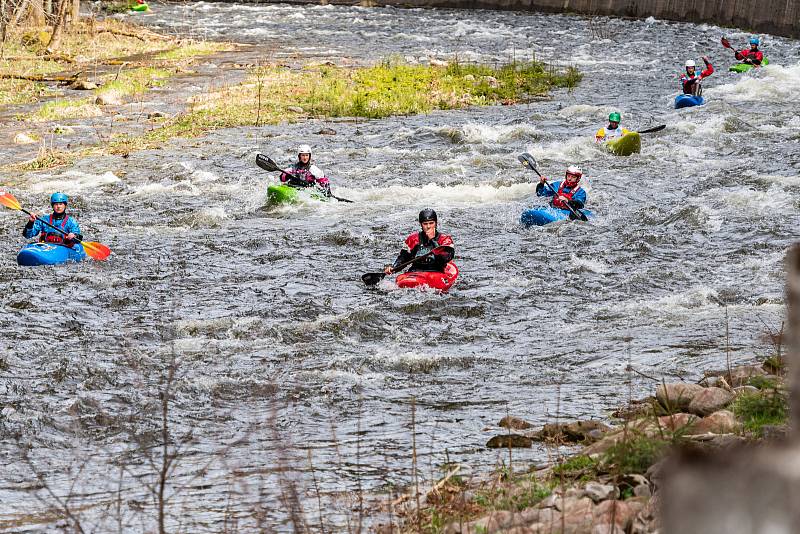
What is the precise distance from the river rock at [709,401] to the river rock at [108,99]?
18342 millimetres

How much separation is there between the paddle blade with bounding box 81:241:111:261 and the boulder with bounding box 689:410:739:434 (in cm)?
853

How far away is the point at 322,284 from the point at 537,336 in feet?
9.86

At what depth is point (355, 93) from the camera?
2236 centimetres

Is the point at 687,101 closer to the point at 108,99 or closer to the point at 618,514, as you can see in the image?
the point at 108,99

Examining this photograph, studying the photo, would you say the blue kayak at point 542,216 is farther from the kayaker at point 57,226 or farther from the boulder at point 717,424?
the boulder at point 717,424

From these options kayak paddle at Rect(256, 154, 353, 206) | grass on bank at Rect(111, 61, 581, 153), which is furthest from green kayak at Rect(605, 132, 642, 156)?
kayak paddle at Rect(256, 154, 353, 206)

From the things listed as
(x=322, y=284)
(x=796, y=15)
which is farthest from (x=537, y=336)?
(x=796, y=15)

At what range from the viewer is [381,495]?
5.55 meters

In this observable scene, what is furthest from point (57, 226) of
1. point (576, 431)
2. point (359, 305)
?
point (576, 431)

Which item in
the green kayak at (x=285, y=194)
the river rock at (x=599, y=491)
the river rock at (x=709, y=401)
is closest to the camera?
the river rock at (x=599, y=491)

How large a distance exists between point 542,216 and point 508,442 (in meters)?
7.72

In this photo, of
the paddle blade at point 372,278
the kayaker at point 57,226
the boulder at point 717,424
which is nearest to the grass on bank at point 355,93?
the kayaker at point 57,226

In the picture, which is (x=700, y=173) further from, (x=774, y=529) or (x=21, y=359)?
(x=774, y=529)

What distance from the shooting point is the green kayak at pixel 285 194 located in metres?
14.6
